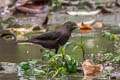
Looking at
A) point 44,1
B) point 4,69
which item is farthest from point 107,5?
point 4,69

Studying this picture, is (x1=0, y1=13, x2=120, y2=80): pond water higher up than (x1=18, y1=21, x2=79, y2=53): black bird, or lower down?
lower down

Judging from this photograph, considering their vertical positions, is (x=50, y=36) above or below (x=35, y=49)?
above

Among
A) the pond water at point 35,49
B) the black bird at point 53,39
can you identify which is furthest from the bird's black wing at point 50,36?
the pond water at point 35,49

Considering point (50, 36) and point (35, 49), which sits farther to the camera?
point (35, 49)

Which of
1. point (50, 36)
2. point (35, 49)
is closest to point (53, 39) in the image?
point (50, 36)

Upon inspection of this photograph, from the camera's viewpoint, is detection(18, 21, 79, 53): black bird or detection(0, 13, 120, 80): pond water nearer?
detection(0, 13, 120, 80): pond water

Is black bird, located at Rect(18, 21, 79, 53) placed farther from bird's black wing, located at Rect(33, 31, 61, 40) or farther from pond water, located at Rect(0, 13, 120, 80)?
pond water, located at Rect(0, 13, 120, 80)

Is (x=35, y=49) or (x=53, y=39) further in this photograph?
(x=35, y=49)

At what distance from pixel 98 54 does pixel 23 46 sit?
5.52 ft

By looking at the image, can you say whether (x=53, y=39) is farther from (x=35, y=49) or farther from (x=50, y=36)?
(x=35, y=49)

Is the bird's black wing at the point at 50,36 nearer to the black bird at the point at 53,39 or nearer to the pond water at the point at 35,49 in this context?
the black bird at the point at 53,39

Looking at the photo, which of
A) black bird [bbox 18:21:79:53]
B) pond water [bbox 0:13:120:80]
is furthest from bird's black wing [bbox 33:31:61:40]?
pond water [bbox 0:13:120:80]

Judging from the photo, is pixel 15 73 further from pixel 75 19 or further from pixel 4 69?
pixel 75 19

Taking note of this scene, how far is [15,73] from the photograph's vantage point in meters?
6.30
